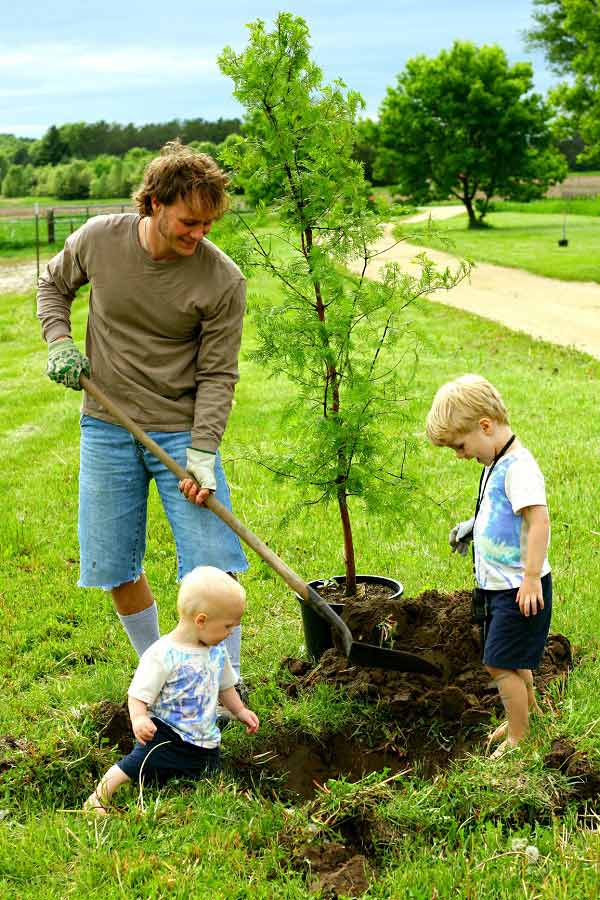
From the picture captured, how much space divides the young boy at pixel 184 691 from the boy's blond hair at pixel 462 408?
0.90 m

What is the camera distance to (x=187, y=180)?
3.43m

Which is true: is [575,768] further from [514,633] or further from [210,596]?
[210,596]

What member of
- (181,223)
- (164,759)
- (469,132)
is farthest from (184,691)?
(469,132)

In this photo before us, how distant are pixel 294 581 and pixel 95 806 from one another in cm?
107

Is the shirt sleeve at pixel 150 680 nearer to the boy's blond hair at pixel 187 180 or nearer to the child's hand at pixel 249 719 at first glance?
the child's hand at pixel 249 719

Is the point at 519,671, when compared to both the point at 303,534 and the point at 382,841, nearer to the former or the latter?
the point at 382,841

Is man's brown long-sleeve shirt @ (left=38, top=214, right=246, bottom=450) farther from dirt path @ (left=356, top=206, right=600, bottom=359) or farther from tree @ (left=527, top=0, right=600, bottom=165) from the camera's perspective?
tree @ (left=527, top=0, right=600, bottom=165)

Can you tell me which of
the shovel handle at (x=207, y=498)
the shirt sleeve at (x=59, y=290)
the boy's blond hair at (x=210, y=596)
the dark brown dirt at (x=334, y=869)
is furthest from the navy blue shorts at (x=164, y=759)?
the shirt sleeve at (x=59, y=290)

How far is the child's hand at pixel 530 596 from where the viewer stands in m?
3.32

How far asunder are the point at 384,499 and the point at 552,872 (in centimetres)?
181

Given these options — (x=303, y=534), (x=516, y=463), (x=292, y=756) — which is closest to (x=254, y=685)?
(x=292, y=756)

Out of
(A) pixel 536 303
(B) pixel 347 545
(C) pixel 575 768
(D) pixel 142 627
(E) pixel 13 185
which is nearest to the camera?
(C) pixel 575 768

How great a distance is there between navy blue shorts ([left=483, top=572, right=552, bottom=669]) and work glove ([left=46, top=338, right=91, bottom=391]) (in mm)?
1781

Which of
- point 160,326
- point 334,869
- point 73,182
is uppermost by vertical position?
point 73,182
